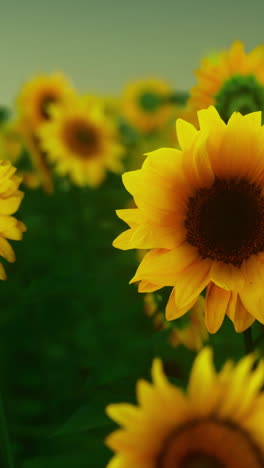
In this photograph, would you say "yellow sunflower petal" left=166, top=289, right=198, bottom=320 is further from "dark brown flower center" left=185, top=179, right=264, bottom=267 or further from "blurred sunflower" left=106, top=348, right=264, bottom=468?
"blurred sunflower" left=106, top=348, right=264, bottom=468

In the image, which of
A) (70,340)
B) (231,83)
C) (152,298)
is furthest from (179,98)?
(70,340)

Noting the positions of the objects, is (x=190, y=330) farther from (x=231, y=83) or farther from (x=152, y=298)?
(x=231, y=83)

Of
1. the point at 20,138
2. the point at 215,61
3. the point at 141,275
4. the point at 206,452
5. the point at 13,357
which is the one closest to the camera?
the point at 206,452

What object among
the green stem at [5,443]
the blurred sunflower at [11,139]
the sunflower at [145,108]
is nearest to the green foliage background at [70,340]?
the green stem at [5,443]

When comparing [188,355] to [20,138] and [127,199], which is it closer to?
[127,199]

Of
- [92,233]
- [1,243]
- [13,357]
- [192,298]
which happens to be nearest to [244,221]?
[192,298]

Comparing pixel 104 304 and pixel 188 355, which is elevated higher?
pixel 104 304

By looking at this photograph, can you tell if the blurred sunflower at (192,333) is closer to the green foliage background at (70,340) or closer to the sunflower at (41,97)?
the green foliage background at (70,340)
